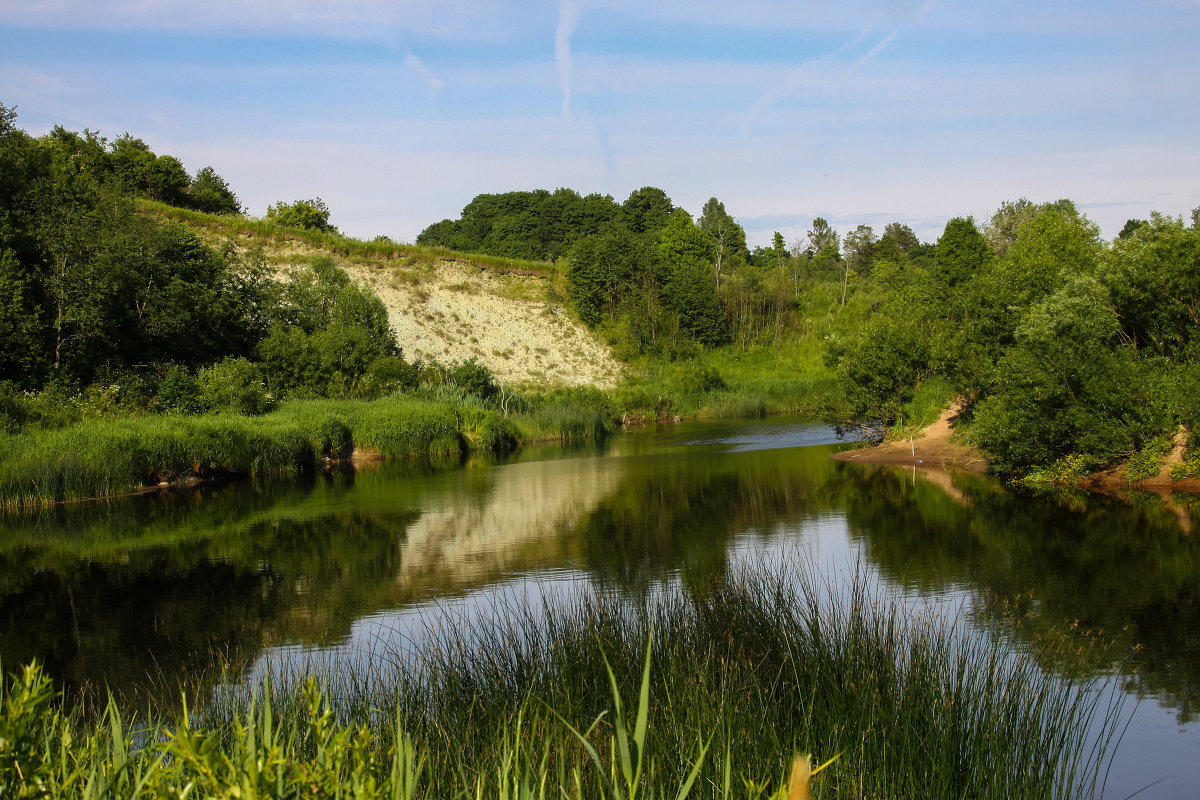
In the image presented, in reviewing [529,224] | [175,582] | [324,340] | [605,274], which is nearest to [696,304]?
[605,274]

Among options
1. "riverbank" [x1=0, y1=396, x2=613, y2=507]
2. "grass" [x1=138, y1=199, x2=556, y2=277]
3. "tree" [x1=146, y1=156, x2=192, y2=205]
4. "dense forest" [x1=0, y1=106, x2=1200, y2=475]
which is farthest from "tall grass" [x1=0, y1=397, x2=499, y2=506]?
"tree" [x1=146, y1=156, x2=192, y2=205]

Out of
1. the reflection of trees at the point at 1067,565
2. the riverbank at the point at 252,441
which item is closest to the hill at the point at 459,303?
the riverbank at the point at 252,441

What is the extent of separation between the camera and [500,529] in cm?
1775

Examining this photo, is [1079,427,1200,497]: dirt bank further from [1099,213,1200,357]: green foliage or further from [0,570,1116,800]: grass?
[0,570,1116,800]: grass

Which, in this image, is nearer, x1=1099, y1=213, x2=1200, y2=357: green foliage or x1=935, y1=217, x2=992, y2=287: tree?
x1=1099, y1=213, x2=1200, y2=357: green foliage

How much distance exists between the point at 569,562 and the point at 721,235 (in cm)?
6116

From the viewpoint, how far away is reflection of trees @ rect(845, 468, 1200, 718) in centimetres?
848

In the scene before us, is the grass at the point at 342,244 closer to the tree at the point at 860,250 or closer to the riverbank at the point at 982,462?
the tree at the point at 860,250

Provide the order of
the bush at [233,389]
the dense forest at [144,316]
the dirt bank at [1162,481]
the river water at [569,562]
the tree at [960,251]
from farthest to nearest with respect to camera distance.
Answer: the tree at [960,251] → the bush at [233,389] → the dense forest at [144,316] → the dirt bank at [1162,481] → the river water at [569,562]

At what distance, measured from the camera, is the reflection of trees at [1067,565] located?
8484mm

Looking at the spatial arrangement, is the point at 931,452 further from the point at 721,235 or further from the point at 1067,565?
the point at 721,235

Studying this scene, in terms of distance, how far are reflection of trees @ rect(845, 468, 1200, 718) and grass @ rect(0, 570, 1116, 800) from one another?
50.4 inches

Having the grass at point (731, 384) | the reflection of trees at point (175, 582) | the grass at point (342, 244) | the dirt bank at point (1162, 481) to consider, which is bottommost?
the reflection of trees at point (175, 582)

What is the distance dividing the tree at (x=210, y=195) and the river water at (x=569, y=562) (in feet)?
158
